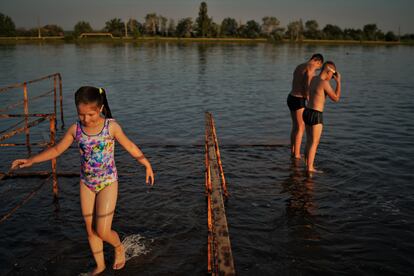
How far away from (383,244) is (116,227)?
3.77m

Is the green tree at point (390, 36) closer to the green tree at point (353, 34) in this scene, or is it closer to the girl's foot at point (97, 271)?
the green tree at point (353, 34)

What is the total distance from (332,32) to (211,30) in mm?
40389

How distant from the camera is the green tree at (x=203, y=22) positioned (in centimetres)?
12219

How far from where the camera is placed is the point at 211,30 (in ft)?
412

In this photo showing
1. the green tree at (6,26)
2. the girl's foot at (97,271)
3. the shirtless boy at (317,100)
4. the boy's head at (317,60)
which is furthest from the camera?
the green tree at (6,26)

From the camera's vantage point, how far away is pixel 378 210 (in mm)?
5902

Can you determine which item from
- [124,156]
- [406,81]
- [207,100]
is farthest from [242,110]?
[406,81]

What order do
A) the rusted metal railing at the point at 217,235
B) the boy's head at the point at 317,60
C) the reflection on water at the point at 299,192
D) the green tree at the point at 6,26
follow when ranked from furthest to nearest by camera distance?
the green tree at the point at 6,26 < the boy's head at the point at 317,60 < the reflection on water at the point at 299,192 < the rusted metal railing at the point at 217,235

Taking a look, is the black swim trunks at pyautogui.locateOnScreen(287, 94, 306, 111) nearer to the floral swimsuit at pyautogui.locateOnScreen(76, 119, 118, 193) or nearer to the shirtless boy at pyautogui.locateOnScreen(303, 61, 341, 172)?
the shirtless boy at pyautogui.locateOnScreen(303, 61, 341, 172)

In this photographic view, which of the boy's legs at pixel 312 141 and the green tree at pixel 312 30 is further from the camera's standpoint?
the green tree at pixel 312 30

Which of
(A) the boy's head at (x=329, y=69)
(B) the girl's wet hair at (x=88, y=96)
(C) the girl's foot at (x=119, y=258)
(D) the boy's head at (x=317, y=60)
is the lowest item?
(C) the girl's foot at (x=119, y=258)

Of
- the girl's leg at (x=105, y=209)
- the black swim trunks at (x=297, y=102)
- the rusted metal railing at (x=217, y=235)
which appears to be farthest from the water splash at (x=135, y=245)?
the black swim trunks at (x=297, y=102)

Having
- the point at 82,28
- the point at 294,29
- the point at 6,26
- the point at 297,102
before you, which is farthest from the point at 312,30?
the point at 297,102

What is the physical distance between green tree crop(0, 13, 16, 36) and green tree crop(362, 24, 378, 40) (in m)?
105
